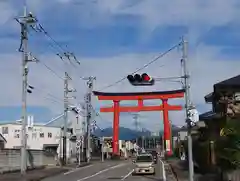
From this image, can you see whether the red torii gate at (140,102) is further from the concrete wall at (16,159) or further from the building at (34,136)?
the concrete wall at (16,159)

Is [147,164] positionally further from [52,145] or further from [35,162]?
[52,145]

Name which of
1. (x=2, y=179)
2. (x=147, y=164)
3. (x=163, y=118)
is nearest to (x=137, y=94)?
(x=163, y=118)

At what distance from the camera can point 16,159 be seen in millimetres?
43812

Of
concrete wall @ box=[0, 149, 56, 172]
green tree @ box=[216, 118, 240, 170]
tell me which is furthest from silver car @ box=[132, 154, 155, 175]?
green tree @ box=[216, 118, 240, 170]

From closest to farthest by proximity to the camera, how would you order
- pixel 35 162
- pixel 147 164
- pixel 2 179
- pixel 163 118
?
pixel 2 179
pixel 147 164
pixel 35 162
pixel 163 118

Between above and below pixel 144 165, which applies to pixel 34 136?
above

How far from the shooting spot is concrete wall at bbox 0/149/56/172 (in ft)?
133

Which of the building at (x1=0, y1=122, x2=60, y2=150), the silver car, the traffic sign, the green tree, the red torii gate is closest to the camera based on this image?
the green tree

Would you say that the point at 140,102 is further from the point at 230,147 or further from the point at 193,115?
the point at 230,147

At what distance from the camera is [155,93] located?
75750 millimetres

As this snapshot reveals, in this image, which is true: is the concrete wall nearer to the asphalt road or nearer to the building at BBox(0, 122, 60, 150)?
the asphalt road

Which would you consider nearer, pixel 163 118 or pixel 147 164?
pixel 147 164

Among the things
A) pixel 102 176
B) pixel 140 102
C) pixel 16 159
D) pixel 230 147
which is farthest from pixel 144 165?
pixel 140 102

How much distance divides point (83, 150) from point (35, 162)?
1311 inches
